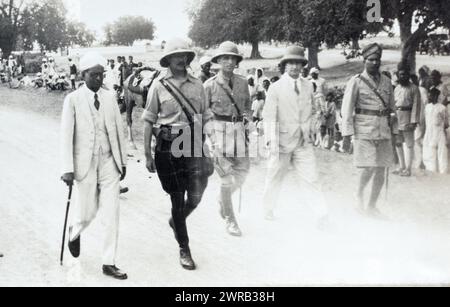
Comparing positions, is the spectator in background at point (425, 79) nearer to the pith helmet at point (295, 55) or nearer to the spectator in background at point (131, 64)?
the pith helmet at point (295, 55)

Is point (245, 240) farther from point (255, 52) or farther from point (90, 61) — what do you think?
point (255, 52)

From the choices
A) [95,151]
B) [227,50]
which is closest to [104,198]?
[95,151]

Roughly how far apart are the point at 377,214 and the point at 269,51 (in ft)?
30.1

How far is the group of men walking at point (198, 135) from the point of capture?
15.3 ft

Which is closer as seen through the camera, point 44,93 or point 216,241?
point 216,241

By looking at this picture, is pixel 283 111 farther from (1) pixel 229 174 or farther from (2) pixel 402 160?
(2) pixel 402 160

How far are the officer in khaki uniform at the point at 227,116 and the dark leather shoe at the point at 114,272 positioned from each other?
146 cm

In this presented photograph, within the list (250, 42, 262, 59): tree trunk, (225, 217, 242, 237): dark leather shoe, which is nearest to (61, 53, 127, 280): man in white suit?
(225, 217, 242, 237): dark leather shoe

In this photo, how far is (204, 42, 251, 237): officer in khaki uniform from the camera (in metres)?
5.87

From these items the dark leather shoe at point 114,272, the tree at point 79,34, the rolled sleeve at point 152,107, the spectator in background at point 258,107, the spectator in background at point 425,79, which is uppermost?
the tree at point 79,34

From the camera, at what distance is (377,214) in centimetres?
623

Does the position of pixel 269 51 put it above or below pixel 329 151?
above

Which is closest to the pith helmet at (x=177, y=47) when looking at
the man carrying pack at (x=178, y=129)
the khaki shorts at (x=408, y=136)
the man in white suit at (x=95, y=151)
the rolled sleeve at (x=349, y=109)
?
the man carrying pack at (x=178, y=129)

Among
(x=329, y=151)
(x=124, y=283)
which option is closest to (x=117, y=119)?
(x=124, y=283)
